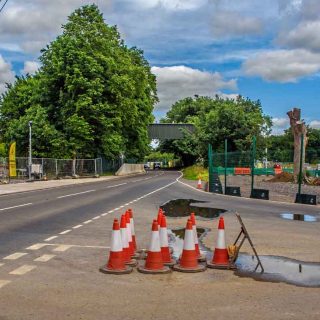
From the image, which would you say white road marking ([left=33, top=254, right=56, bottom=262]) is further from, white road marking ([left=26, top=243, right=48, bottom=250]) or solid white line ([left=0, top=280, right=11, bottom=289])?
solid white line ([left=0, top=280, right=11, bottom=289])

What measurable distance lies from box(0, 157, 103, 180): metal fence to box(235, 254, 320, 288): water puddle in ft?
113

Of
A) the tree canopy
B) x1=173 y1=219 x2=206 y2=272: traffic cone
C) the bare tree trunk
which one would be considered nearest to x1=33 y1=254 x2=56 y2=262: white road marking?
x1=173 y1=219 x2=206 y2=272: traffic cone

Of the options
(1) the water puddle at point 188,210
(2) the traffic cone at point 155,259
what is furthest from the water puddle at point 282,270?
(1) the water puddle at point 188,210

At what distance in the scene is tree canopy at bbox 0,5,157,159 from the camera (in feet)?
170

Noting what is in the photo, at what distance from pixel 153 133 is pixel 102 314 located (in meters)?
88.5

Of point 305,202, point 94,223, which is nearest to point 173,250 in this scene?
point 94,223

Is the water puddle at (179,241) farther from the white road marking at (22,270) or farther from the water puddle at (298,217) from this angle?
the water puddle at (298,217)

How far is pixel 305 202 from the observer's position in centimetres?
2166

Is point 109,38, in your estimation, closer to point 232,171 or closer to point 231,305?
point 232,171

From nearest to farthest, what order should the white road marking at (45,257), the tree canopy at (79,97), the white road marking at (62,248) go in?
the white road marking at (45,257) → the white road marking at (62,248) → the tree canopy at (79,97)

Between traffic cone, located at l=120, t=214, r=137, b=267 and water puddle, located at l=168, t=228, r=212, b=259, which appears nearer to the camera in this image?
traffic cone, located at l=120, t=214, r=137, b=267

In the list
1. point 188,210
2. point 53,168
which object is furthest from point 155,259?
point 53,168

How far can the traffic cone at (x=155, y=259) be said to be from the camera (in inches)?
305

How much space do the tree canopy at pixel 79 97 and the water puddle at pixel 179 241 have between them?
129ft
